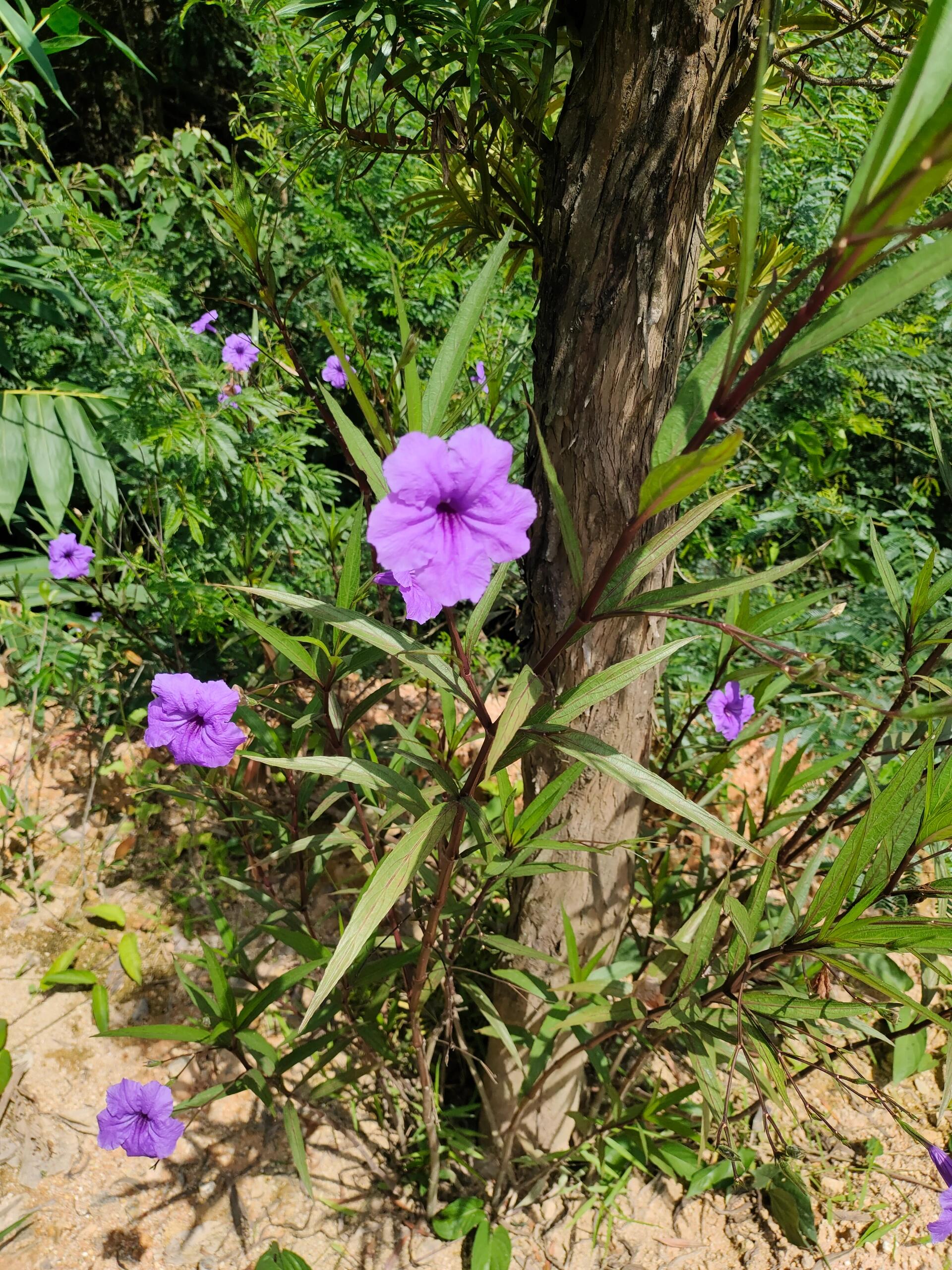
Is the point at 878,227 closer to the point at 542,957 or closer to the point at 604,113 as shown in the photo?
the point at 604,113

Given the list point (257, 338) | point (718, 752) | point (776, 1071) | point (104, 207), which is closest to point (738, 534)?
point (718, 752)

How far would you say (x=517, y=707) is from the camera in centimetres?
65

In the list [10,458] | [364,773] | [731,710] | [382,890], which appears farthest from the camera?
[10,458]

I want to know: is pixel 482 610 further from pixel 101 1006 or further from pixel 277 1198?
pixel 101 1006

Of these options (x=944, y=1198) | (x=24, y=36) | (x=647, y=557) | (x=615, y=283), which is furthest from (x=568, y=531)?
(x=24, y=36)

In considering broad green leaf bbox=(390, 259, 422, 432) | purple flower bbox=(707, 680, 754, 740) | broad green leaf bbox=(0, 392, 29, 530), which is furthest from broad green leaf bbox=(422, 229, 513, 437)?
broad green leaf bbox=(0, 392, 29, 530)

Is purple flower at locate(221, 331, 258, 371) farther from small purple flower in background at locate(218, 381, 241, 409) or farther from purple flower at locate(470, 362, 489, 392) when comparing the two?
purple flower at locate(470, 362, 489, 392)

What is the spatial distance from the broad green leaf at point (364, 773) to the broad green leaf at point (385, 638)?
0.14 m

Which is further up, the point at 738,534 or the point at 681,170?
the point at 681,170

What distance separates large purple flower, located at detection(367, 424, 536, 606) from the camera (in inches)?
20.1

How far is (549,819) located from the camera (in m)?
1.21

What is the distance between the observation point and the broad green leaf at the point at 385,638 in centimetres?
64

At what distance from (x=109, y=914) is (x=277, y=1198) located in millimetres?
685

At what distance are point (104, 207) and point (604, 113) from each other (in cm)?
322
